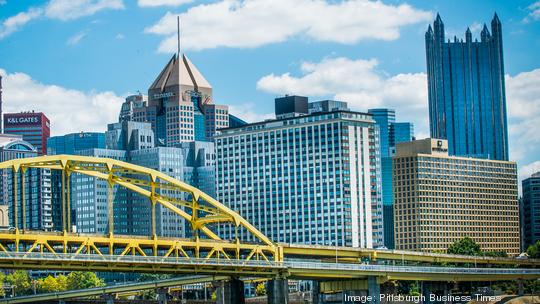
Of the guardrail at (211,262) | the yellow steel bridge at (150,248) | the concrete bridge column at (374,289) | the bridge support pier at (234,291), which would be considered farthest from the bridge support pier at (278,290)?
the concrete bridge column at (374,289)

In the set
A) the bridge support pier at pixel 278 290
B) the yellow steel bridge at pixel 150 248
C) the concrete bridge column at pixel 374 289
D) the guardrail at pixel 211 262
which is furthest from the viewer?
the concrete bridge column at pixel 374 289

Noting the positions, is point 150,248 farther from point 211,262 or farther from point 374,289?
point 374,289

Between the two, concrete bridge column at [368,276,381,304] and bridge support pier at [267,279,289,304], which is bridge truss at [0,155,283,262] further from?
concrete bridge column at [368,276,381,304]

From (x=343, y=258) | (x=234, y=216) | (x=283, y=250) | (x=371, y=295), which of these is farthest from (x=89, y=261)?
(x=343, y=258)

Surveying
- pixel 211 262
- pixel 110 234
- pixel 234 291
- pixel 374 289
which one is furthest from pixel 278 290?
pixel 110 234

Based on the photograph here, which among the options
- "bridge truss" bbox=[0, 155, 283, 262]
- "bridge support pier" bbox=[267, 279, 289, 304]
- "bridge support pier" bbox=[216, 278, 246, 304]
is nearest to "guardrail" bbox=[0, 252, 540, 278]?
"bridge truss" bbox=[0, 155, 283, 262]

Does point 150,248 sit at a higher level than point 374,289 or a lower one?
higher

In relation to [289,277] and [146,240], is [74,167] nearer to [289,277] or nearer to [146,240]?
[146,240]

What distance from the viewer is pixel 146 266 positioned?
15062cm

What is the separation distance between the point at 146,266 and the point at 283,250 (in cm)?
3036

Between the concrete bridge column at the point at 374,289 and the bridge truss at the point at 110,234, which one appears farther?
the concrete bridge column at the point at 374,289

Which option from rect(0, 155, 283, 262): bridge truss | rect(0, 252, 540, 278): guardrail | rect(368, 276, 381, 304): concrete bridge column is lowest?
rect(368, 276, 381, 304): concrete bridge column

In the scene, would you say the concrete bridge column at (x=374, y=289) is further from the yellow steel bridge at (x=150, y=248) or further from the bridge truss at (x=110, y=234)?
the bridge truss at (x=110, y=234)

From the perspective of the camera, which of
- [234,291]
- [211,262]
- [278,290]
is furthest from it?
[234,291]
